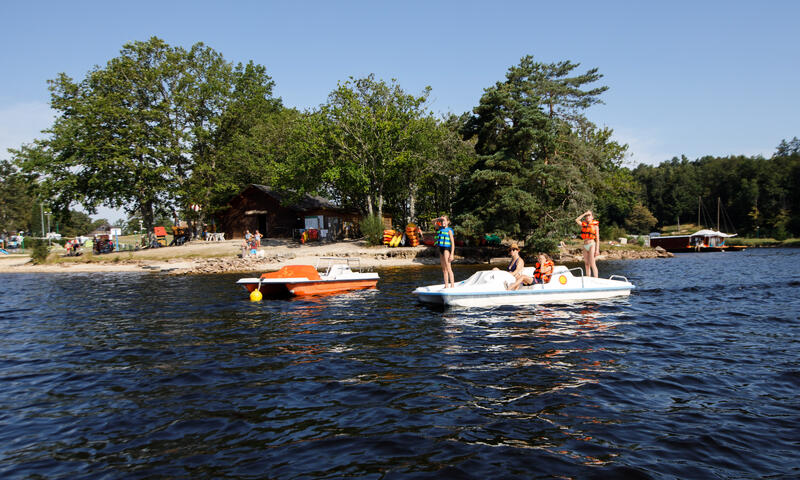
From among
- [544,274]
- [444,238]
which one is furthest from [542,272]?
[444,238]

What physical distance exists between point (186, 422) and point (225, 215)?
162 feet

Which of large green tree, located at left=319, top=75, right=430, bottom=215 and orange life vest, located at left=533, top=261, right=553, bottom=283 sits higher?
large green tree, located at left=319, top=75, right=430, bottom=215

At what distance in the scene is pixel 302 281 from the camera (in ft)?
57.5

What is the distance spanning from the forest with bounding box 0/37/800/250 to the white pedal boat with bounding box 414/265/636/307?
1763cm

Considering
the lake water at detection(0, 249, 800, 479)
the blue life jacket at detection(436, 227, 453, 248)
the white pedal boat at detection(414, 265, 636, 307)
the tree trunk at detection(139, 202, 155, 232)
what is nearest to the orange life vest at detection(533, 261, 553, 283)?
the white pedal boat at detection(414, 265, 636, 307)

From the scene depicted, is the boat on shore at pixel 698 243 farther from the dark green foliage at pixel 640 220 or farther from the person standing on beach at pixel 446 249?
the person standing on beach at pixel 446 249

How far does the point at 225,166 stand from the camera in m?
49.6

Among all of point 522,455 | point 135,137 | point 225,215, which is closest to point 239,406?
point 522,455

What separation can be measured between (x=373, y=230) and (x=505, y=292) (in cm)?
2573

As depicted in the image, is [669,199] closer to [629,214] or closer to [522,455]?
[629,214]

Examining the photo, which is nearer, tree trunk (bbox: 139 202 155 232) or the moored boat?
tree trunk (bbox: 139 202 155 232)

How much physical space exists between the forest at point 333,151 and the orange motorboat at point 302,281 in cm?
1648

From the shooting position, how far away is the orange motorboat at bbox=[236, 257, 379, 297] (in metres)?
17.4

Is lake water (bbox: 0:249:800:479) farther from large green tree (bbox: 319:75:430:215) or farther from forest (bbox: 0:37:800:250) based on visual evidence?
large green tree (bbox: 319:75:430:215)
